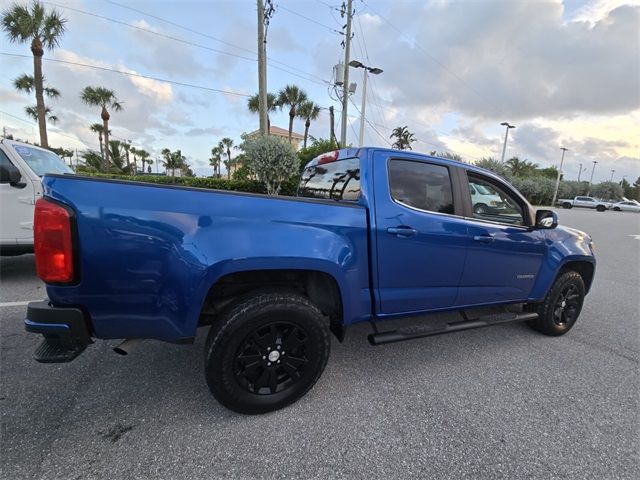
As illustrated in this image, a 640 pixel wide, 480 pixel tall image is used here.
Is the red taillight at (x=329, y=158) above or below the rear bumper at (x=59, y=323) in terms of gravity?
above

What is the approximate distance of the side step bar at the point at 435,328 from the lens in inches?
103

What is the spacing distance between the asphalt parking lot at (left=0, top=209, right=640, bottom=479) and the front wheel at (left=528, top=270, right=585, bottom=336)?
0.30 metres

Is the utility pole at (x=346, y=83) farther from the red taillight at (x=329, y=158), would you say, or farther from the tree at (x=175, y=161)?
the tree at (x=175, y=161)

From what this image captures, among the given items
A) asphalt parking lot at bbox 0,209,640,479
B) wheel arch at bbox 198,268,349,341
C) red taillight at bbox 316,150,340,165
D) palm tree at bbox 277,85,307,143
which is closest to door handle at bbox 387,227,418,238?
wheel arch at bbox 198,268,349,341

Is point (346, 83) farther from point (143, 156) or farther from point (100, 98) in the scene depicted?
point (143, 156)

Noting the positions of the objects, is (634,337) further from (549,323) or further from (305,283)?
(305,283)

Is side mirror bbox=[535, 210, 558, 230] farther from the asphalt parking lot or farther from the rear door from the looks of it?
the asphalt parking lot

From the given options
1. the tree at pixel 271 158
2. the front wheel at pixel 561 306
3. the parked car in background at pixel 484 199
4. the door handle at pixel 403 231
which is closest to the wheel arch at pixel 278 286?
the door handle at pixel 403 231

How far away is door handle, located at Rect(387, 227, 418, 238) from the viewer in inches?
96.6

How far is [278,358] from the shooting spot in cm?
226

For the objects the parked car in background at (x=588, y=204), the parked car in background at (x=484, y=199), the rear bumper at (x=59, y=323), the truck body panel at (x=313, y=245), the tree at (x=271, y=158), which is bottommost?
the parked car in background at (x=588, y=204)

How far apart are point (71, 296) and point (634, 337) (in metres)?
5.36

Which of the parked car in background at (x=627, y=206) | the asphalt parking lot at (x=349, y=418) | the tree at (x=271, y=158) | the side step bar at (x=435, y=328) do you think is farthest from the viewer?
the parked car in background at (x=627, y=206)

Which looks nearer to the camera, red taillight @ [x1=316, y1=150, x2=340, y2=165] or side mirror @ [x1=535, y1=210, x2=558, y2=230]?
red taillight @ [x1=316, y1=150, x2=340, y2=165]
